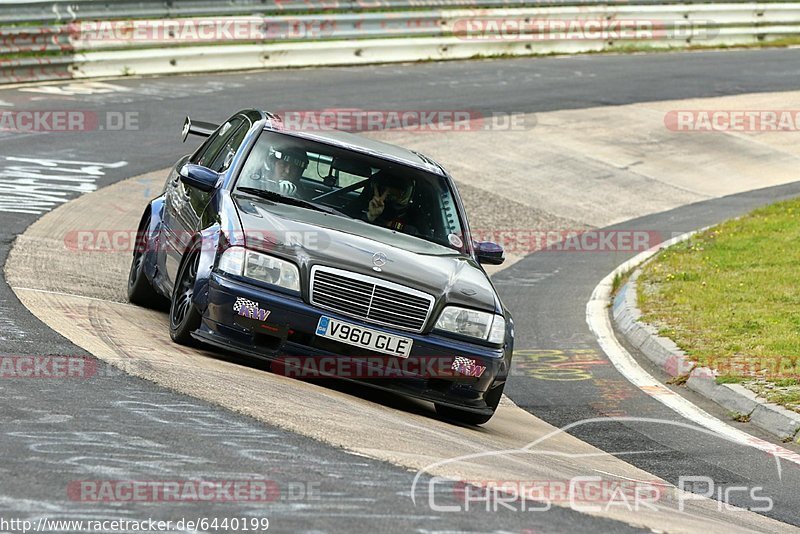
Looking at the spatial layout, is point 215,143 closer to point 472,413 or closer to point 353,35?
point 472,413

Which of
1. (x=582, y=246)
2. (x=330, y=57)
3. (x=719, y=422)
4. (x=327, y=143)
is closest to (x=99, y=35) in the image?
(x=330, y=57)

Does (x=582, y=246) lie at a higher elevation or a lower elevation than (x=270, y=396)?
lower

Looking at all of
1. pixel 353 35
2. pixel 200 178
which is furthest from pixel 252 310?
pixel 353 35

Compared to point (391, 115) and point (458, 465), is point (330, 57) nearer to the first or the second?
point (391, 115)

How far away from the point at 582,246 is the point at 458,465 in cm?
996

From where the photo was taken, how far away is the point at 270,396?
6.77 m

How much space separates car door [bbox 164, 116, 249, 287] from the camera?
333 inches

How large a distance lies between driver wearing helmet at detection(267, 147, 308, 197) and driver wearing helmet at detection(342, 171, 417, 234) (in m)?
0.39

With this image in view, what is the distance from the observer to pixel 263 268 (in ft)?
24.2

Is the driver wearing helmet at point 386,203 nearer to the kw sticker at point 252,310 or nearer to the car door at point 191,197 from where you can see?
the car door at point 191,197

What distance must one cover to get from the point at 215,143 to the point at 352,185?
1.61 metres

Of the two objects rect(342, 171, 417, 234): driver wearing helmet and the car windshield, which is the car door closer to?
the car windshield

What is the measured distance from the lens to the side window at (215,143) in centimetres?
944

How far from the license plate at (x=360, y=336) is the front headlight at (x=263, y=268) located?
0.27 meters
